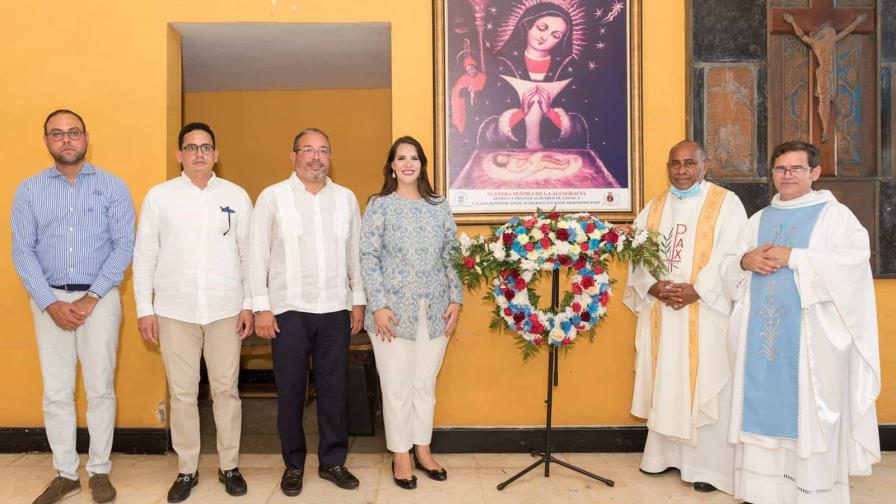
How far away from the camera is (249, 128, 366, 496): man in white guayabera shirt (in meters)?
3.30

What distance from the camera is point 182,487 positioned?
334 centimetres

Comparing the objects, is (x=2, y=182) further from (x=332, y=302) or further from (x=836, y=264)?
(x=836, y=264)

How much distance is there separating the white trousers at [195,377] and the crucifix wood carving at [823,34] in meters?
3.55

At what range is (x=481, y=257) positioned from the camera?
3.36 metres

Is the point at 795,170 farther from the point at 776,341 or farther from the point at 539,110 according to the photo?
the point at 539,110

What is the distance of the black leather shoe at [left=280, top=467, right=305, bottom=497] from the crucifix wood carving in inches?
138

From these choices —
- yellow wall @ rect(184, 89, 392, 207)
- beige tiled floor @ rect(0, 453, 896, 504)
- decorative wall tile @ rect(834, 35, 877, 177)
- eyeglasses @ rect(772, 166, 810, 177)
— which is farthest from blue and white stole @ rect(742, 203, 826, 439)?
yellow wall @ rect(184, 89, 392, 207)

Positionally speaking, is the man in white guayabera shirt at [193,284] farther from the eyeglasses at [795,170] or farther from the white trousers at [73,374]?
the eyeglasses at [795,170]

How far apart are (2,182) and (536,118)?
3.31m

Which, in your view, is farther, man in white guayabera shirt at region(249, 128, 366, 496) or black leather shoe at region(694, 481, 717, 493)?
black leather shoe at region(694, 481, 717, 493)

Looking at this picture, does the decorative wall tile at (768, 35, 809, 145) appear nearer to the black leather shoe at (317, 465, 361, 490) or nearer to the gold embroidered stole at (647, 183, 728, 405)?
the gold embroidered stole at (647, 183, 728, 405)

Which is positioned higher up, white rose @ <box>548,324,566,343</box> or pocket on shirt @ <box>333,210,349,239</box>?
pocket on shirt @ <box>333,210,349,239</box>

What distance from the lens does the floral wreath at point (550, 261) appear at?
3.25m

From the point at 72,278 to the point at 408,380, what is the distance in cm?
176
